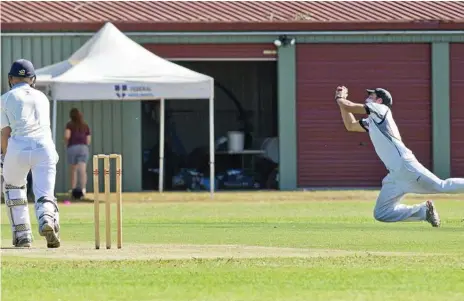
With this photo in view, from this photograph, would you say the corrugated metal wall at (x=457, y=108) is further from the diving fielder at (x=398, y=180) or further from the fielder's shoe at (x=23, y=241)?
the fielder's shoe at (x=23, y=241)

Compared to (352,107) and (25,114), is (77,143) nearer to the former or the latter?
(352,107)

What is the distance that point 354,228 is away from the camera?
1945cm

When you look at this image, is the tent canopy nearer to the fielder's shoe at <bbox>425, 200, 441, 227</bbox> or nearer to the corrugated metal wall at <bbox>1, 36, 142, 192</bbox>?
the corrugated metal wall at <bbox>1, 36, 142, 192</bbox>

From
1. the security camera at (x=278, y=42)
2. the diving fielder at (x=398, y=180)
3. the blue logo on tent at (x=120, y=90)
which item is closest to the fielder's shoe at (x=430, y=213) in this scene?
the diving fielder at (x=398, y=180)

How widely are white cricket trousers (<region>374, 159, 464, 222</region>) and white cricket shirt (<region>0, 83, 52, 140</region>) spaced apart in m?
4.88

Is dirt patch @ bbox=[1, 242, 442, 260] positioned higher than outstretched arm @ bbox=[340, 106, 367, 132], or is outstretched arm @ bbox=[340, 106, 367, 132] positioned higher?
outstretched arm @ bbox=[340, 106, 367, 132]

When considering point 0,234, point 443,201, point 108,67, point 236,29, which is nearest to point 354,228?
point 0,234

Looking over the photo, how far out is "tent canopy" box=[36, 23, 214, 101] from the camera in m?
29.3

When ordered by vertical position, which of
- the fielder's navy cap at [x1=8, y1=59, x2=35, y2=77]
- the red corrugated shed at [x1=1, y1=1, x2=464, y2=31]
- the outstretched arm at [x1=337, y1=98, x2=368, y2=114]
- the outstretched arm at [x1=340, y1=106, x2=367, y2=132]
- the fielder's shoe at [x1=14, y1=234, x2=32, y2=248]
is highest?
the red corrugated shed at [x1=1, y1=1, x2=464, y2=31]

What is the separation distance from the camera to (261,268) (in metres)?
13.3

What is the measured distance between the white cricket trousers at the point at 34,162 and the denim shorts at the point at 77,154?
14.9 m

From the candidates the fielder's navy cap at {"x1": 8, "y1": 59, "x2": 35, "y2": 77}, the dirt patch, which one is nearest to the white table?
the dirt patch

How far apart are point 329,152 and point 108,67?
6838 millimetres

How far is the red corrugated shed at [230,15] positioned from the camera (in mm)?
33188
